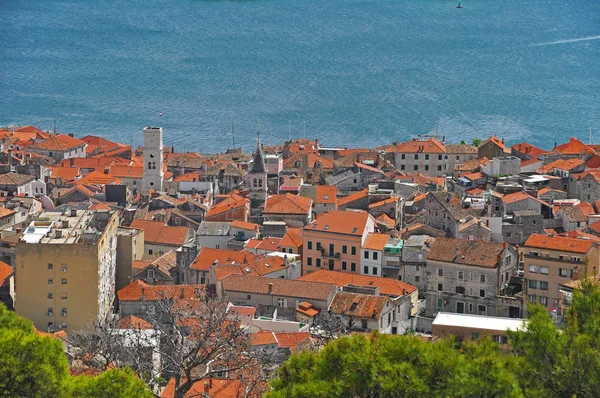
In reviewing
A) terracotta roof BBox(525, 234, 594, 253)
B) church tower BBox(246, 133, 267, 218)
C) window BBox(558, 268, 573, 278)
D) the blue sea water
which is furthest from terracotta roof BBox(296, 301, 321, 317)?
the blue sea water

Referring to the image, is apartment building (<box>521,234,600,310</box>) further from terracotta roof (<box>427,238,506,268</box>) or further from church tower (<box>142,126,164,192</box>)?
church tower (<box>142,126,164,192</box>)

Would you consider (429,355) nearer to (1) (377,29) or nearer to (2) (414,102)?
(2) (414,102)

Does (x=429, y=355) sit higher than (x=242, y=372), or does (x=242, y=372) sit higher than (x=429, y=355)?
(x=429, y=355)

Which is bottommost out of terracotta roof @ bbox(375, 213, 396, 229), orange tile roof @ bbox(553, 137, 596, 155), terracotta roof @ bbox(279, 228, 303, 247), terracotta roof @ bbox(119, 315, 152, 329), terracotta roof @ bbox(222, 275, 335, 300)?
terracotta roof @ bbox(119, 315, 152, 329)

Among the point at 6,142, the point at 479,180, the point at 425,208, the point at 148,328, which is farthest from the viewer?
the point at 6,142

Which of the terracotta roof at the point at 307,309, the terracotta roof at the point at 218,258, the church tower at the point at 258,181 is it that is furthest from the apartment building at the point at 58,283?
the church tower at the point at 258,181

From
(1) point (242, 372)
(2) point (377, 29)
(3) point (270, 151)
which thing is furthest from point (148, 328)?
(2) point (377, 29)
